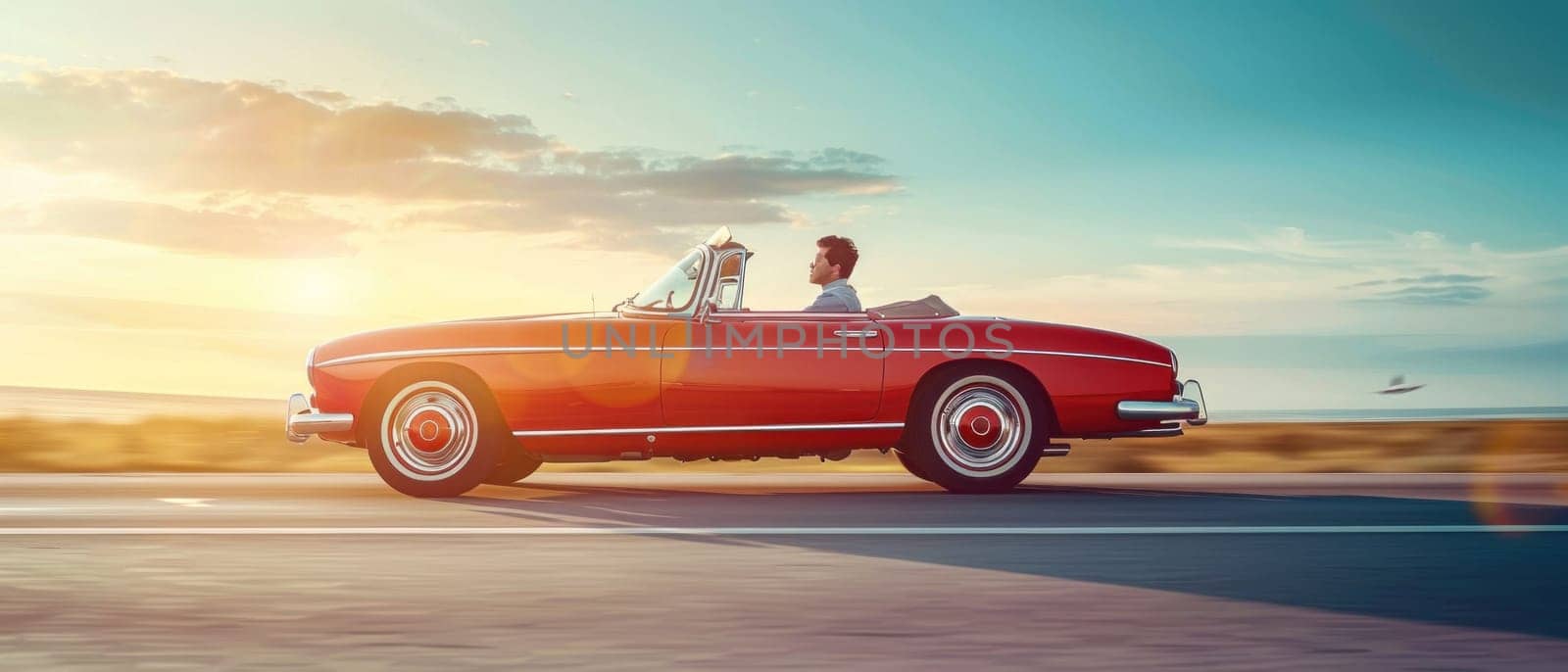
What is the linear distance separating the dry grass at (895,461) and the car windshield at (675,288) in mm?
3918

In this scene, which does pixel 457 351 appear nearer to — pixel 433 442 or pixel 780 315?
pixel 433 442

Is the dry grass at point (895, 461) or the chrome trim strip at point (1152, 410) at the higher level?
the chrome trim strip at point (1152, 410)

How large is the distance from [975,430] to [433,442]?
3.13 m

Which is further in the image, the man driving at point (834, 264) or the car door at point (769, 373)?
the man driving at point (834, 264)

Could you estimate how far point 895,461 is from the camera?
14719mm

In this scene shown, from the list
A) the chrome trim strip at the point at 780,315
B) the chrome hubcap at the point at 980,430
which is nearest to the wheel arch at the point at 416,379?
the chrome trim strip at the point at 780,315

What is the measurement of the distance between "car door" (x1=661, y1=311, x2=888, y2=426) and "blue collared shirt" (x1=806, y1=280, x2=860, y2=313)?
1.23ft

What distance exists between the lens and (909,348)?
8.76 meters

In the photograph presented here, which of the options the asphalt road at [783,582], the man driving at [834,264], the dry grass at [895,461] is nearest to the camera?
the asphalt road at [783,582]

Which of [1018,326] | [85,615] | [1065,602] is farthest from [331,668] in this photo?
[1018,326]

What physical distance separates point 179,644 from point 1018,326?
18.9 feet

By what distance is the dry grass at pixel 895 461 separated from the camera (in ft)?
45.2

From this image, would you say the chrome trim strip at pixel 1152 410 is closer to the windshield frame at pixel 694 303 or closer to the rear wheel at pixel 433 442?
the windshield frame at pixel 694 303

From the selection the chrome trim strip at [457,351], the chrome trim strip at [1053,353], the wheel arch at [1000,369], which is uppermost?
the chrome trim strip at [457,351]
